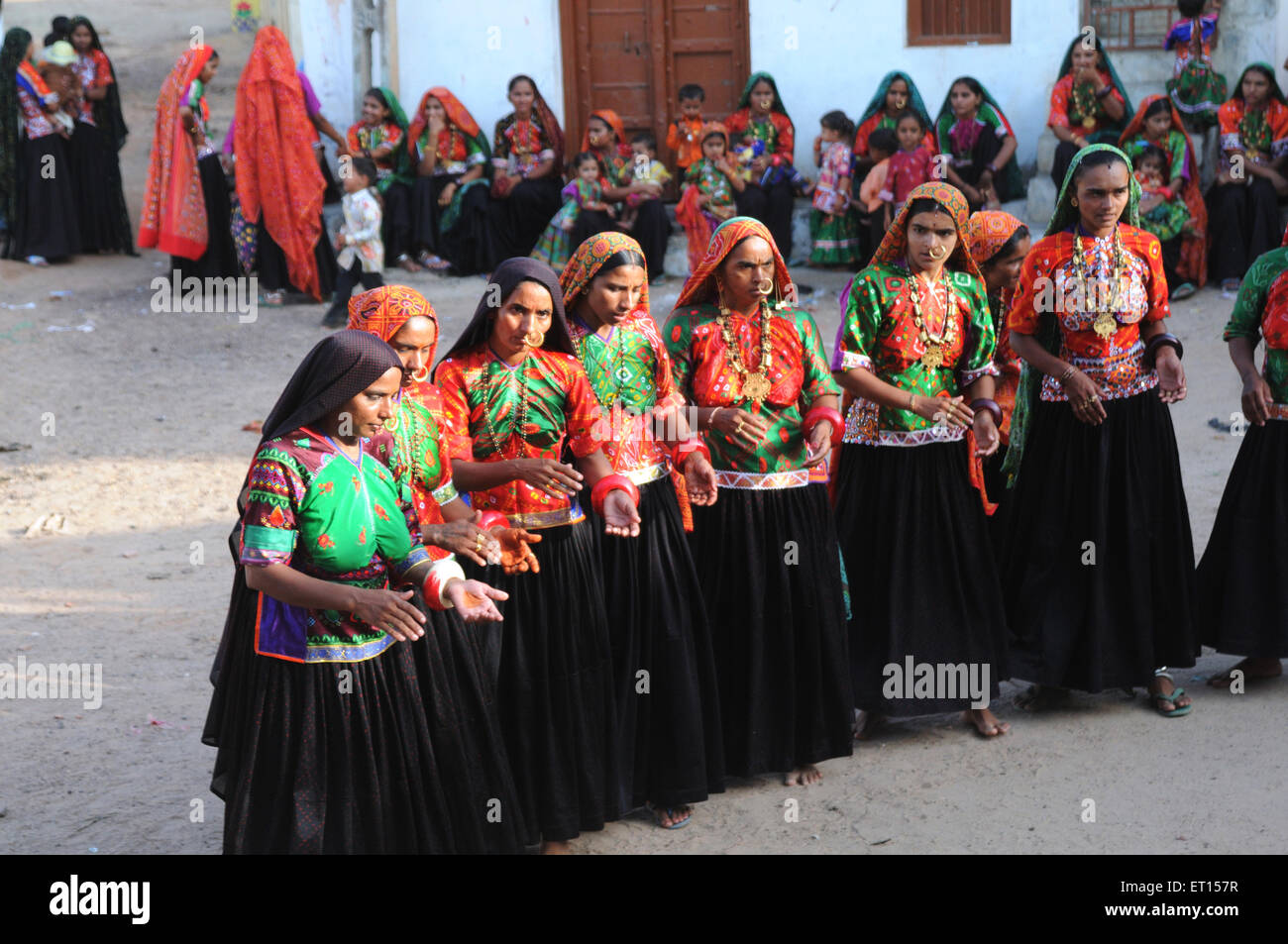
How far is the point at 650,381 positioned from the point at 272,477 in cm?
141

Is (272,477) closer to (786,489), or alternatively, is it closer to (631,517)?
(631,517)

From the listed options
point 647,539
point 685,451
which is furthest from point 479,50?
point 647,539

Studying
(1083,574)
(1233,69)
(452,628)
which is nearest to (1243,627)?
(1083,574)

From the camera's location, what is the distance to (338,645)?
340cm

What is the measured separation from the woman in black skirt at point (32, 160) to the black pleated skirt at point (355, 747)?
10541mm

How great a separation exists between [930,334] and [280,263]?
876cm

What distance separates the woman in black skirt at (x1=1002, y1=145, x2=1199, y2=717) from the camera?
480 cm

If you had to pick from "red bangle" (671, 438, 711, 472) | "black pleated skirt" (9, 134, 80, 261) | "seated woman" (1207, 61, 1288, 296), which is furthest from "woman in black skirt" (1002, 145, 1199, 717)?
"black pleated skirt" (9, 134, 80, 261)

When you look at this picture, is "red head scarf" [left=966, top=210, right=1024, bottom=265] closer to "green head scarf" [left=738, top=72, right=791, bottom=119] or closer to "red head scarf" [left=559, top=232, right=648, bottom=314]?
"red head scarf" [left=559, top=232, right=648, bottom=314]

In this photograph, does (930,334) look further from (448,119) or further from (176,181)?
(176,181)

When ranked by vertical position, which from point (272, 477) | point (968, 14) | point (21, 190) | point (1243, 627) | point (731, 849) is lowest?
point (731, 849)

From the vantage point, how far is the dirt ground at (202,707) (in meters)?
4.27

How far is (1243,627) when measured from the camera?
5.16 metres

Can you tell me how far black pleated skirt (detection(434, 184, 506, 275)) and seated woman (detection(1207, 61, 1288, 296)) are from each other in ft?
19.3
